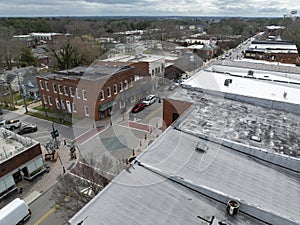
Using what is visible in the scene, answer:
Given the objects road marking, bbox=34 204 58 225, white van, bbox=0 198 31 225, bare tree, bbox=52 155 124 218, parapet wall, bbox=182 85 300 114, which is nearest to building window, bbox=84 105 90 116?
bare tree, bbox=52 155 124 218

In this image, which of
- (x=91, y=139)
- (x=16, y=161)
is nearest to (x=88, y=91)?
(x=91, y=139)

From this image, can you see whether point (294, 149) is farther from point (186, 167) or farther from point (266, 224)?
point (186, 167)

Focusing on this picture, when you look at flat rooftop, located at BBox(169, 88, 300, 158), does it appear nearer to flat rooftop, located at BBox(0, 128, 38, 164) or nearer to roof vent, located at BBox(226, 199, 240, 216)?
roof vent, located at BBox(226, 199, 240, 216)

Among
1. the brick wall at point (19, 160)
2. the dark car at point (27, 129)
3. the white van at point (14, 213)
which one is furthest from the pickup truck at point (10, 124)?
the white van at point (14, 213)

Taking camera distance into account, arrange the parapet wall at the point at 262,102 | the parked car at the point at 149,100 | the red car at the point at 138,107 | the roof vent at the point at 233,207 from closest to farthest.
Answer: the roof vent at the point at 233,207 → the parapet wall at the point at 262,102 → the red car at the point at 138,107 → the parked car at the point at 149,100

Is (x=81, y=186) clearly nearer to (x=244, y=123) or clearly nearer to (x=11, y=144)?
(x=11, y=144)

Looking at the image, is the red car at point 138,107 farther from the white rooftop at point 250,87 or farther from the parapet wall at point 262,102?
the parapet wall at point 262,102
